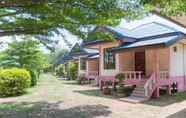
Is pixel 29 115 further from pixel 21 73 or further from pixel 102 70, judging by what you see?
pixel 102 70

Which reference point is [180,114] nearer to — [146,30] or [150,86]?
[150,86]

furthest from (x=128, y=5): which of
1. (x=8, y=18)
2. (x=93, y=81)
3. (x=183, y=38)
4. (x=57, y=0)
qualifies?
(x=93, y=81)

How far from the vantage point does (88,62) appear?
3112 cm

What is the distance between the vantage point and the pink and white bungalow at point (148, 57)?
49.7ft

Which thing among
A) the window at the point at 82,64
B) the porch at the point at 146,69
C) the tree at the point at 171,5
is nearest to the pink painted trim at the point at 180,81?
the porch at the point at 146,69

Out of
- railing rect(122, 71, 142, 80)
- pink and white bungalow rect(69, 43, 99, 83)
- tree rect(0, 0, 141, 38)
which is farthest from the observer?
pink and white bungalow rect(69, 43, 99, 83)

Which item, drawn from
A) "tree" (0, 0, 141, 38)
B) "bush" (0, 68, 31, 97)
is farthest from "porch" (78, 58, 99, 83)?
"tree" (0, 0, 141, 38)

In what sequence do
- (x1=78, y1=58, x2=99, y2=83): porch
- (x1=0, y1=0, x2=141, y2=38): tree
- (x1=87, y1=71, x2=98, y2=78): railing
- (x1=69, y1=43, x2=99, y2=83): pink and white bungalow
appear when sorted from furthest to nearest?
(x1=69, y1=43, x2=99, y2=83): pink and white bungalow < (x1=78, y1=58, x2=99, y2=83): porch < (x1=87, y1=71, x2=98, y2=78): railing < (x1=0, y1=0, x2=141, y2=38): tree

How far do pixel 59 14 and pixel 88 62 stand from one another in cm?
2285

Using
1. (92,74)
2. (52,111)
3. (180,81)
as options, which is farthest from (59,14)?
(92,74)

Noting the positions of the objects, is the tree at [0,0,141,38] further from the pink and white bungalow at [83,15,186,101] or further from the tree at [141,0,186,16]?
the pink and white bungalow at [83,15,186,101]

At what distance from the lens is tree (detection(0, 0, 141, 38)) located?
7504 mm

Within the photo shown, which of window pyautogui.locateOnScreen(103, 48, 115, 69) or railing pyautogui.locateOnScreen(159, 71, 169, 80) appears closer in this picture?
railing pyautogui.locateOnScreen(159, 71, 169, 80)

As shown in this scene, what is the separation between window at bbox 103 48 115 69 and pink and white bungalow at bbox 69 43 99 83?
6.84 metres
